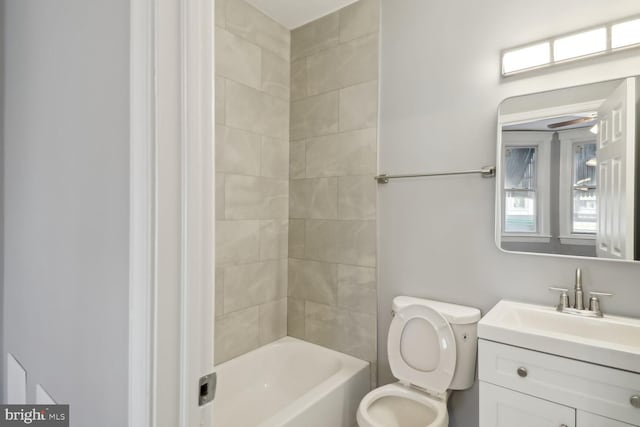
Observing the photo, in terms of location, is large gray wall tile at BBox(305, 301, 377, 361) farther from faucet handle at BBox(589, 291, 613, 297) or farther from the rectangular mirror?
faucet handle at BBox(589, 291, 613, 297)

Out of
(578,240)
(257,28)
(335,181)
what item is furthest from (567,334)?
(257,28)

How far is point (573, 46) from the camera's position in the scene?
151 cm

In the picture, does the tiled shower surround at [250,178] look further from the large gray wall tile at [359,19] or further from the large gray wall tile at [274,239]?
the large gray wall tile at [359,19]

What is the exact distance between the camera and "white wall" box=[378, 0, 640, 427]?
1.53 metres

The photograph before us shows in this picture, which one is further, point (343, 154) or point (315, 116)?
point (315, 116)

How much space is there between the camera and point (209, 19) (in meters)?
0.70

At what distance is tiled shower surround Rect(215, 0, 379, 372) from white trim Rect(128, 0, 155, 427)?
4.54 feet

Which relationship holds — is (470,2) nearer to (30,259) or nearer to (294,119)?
(294,119)

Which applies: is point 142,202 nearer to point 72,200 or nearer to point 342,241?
point 72,200

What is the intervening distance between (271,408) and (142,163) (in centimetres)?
195

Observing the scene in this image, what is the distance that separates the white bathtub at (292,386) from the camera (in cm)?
174

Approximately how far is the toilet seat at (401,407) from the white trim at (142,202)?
120 centimetres

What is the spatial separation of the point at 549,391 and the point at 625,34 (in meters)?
1.44

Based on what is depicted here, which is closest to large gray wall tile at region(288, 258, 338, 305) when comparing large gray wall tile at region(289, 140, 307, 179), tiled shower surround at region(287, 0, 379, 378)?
tiled shower surround at region(287, 0, 379, 378)
